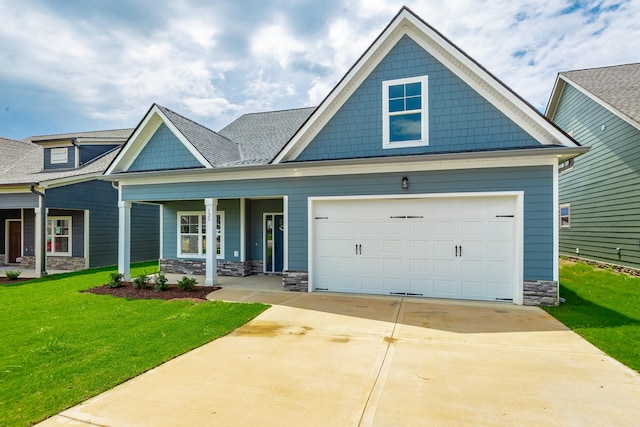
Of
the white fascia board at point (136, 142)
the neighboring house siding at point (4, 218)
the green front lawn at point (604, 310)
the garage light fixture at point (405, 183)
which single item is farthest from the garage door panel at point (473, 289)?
the neighboring house siding at point (4, 218)

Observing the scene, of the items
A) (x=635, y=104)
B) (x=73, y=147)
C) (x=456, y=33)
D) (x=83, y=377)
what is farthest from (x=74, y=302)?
(x=635, y=104)

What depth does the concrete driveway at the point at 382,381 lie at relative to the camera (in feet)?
10.4

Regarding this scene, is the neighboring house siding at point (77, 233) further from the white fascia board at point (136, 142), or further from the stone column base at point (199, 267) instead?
the white fascia board at point (136, 142)

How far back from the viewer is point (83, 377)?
398 cm

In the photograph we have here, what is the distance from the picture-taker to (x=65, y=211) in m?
14.6

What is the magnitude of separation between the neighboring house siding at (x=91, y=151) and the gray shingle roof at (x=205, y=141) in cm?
716

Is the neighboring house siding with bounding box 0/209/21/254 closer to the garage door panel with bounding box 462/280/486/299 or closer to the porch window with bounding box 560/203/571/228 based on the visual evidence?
the garage door panel with bounding box 462/280/486/299

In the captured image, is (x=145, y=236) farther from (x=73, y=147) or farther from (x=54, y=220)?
(x=73, y=147)

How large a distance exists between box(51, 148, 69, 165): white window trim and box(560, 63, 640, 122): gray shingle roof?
21522 millimetres

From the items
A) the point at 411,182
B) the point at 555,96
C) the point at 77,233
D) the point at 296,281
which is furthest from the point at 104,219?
the point at 555,96

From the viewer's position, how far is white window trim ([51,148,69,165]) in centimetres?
1518

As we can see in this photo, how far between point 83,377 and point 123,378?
1.62 ft

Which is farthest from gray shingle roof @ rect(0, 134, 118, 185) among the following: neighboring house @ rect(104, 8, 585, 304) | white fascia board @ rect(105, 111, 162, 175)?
neighboring house @ rect(104, 8, 585, 304)

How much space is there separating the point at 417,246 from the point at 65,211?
15050 mm
